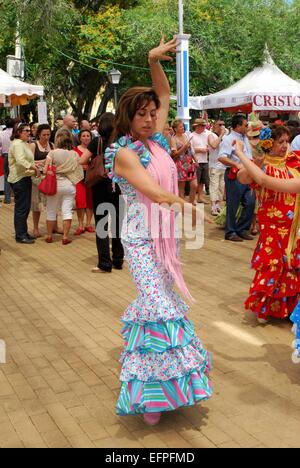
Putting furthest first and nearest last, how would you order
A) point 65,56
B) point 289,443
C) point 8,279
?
1. point 65,56
2. point 8,279
3. point 289,443

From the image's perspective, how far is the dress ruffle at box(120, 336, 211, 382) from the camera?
3.29 metres

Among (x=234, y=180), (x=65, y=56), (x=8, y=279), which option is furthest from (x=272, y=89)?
(x=65, y=56)

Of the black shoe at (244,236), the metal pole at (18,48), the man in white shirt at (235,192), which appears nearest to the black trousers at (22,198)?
the man in white shirt at (235,192)

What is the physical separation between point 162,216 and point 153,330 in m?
0.66

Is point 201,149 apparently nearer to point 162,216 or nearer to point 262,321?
point 262,321

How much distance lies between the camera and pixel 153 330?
132 inches

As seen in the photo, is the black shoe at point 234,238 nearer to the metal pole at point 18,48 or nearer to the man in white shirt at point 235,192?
the man in white shirt at point 235,192

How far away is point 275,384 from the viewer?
4.04 meters

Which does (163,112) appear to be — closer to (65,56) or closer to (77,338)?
(77,338)

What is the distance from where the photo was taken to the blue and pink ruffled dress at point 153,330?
130 inches

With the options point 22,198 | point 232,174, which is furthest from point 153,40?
point 22,198

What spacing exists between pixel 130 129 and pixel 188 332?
124 centimetres

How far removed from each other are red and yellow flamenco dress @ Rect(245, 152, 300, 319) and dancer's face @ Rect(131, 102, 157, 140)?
2040mm

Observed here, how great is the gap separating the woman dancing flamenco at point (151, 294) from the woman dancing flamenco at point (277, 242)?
191 cm
